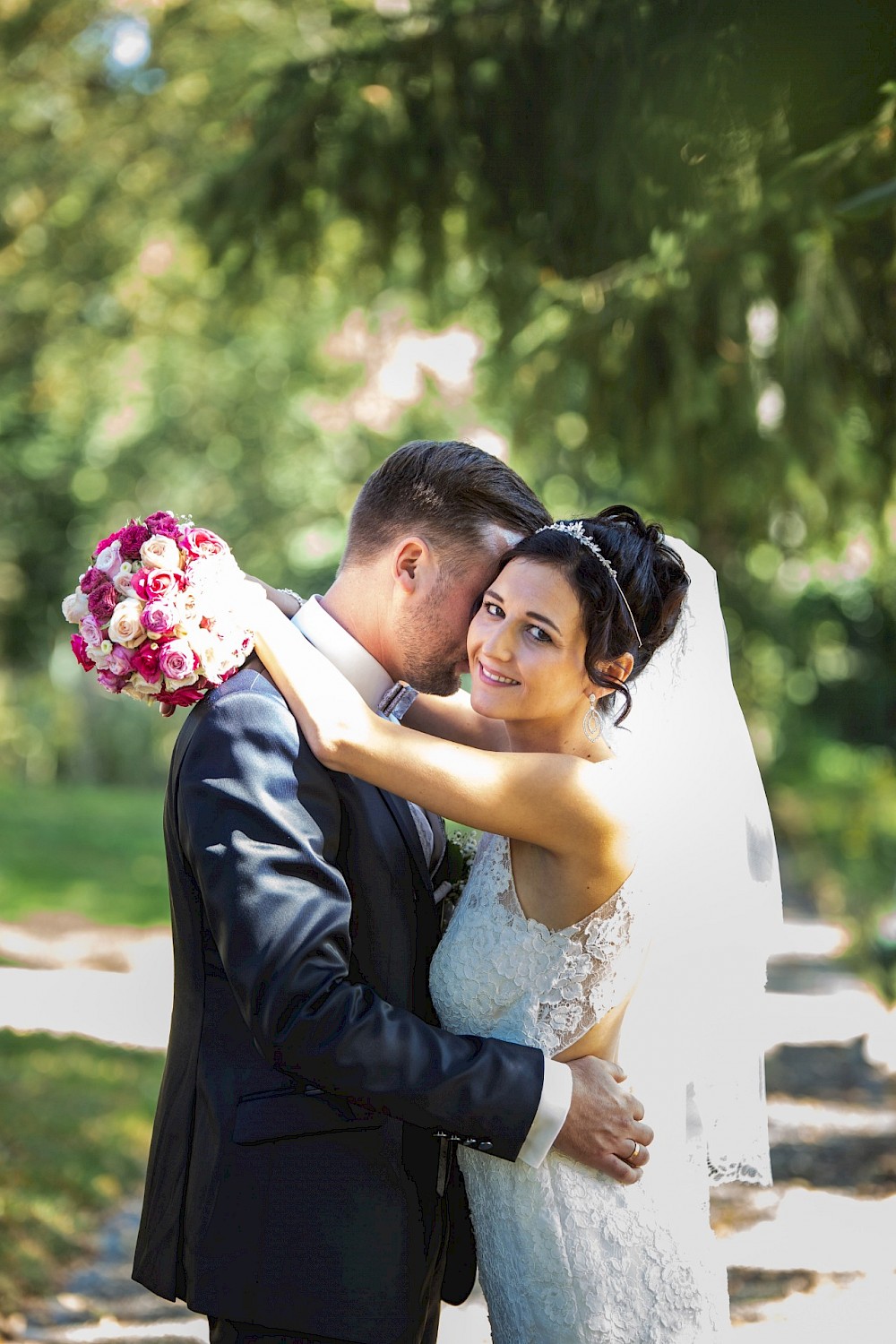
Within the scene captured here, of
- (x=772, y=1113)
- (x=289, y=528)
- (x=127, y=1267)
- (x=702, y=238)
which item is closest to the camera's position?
(x=702, y=238)

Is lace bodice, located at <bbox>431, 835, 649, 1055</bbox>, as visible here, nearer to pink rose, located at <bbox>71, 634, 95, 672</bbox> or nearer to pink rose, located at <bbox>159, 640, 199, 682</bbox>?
pink rose, located at <bbox>159, 640, 199, 682</bbox>

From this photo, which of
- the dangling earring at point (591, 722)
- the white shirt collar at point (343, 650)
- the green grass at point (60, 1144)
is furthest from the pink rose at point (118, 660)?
the green grass at point (60, 1144)

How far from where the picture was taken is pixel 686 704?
10.4ft

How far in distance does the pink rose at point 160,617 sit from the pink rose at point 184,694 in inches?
4.8

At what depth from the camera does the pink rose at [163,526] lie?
2.74m

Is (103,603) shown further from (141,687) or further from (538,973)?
(538,973)

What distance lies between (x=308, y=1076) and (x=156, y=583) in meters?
0.97

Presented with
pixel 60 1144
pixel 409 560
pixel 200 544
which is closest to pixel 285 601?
pixel 409 560

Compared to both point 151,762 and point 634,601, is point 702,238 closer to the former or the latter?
point 634,601

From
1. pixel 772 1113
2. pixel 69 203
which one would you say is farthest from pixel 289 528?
pixel 772 1113

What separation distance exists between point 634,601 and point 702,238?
2378mm

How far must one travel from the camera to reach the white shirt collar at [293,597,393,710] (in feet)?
9.73

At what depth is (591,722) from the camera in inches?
119

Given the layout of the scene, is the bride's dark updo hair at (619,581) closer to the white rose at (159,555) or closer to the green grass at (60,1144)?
the white rose at (159,555)
